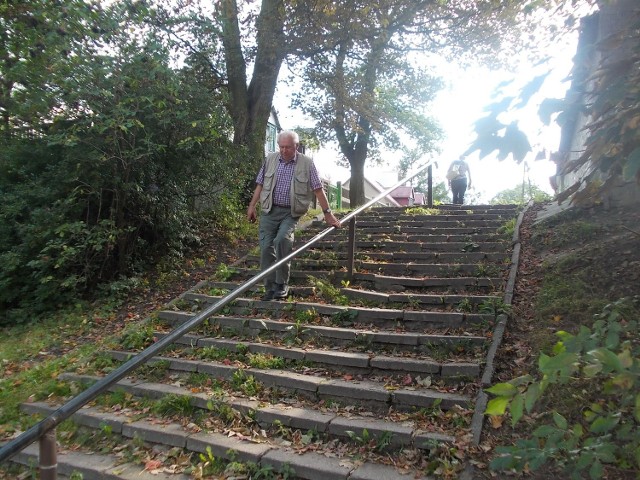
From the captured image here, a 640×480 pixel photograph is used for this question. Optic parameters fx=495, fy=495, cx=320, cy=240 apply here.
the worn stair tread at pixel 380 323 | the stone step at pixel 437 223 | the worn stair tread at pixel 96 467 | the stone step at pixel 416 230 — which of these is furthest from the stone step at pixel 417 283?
the worn stair tread at pixel 96 467

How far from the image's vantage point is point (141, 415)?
151 inches

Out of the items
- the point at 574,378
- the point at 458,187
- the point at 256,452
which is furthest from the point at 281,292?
the point at 458,187

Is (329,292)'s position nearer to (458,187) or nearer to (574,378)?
(574,378)

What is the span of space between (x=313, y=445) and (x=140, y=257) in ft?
16.7

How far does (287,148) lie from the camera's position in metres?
5.10

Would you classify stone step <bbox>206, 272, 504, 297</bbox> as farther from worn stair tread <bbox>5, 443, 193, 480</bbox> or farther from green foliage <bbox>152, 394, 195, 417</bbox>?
worn stair tread <bbox>5, 443, 193, 480</bbox>

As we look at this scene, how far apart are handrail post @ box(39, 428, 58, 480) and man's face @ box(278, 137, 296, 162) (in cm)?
366

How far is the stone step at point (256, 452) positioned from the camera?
293 cm

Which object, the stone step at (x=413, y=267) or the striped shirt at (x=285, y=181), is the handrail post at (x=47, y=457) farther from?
the stone step at (x=413, y=267)

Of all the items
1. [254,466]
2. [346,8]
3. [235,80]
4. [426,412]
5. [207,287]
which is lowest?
[254,466]

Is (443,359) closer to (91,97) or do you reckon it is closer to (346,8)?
(91,97)

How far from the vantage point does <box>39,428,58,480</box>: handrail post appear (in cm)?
189

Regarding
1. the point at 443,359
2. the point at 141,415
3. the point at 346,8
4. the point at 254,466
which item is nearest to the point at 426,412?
the point at 443,359

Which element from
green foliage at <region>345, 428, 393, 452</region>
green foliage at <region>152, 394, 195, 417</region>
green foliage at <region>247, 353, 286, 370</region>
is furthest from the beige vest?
green foliage at <region>345, 428, 393, 452</region>
